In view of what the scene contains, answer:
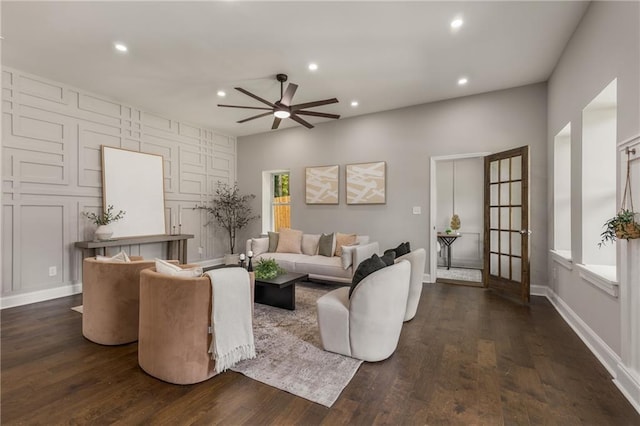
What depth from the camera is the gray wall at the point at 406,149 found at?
4203mm

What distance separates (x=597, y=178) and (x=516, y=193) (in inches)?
48.9

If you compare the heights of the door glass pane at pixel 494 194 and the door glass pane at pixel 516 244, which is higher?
the door glass pane at pixel 494 194

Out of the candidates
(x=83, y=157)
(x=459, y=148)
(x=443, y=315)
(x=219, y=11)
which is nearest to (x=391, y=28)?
(x=219, y=11)

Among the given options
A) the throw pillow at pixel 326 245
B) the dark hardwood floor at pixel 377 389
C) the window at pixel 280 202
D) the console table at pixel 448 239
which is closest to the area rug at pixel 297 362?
the dark hardwood floor at pixel 377 389

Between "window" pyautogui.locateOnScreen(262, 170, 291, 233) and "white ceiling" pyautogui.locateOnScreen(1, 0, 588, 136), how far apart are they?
2.38 metres

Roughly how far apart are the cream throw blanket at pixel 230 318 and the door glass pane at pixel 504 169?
403 centimetres

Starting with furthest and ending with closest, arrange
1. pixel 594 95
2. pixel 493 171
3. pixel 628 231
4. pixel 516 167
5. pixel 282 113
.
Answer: pixel 493 171, pixel 516 167, pixel 282 113, pixel 594 95, pixel 628 231

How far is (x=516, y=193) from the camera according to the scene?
4.06m

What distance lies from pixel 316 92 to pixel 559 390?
4350 millimetres

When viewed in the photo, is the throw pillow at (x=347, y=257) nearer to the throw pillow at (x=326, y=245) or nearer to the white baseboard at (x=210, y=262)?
the throw pillow at (x=326, y=245)

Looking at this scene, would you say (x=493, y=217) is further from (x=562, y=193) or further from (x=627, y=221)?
(x=627, y=221)

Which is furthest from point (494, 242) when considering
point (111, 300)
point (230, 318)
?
point (111, 300)

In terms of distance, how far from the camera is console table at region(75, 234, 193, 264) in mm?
4110

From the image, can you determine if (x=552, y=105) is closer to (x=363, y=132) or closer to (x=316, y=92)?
(x=363, y=132)
